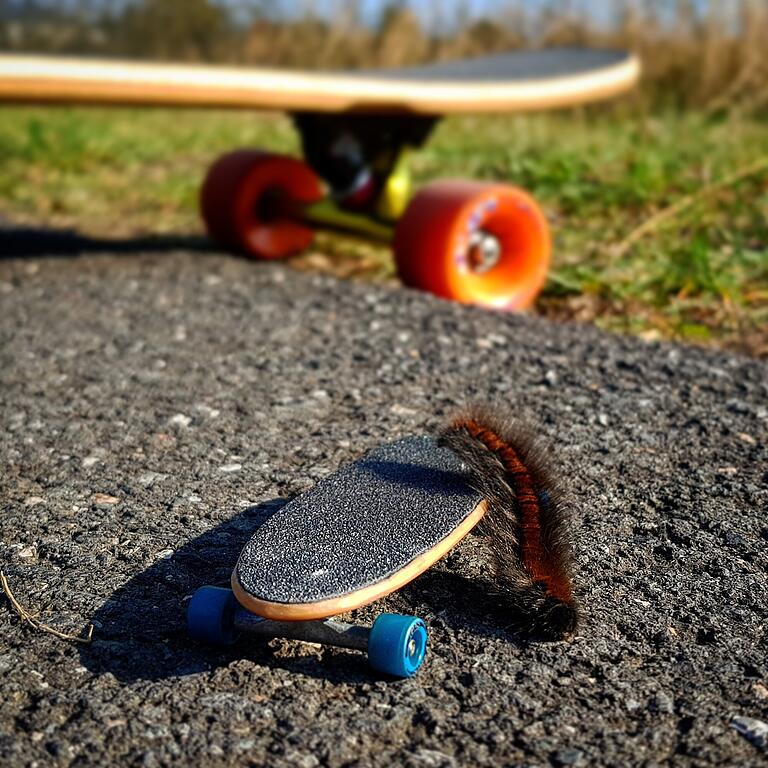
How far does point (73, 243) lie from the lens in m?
3.99

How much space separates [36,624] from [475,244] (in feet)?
6.46

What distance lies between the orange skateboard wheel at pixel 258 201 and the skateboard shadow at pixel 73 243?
219 mm

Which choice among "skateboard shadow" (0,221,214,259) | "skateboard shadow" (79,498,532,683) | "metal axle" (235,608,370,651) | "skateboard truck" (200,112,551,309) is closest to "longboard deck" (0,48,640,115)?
"skateboard truck" (200,112,551,309)

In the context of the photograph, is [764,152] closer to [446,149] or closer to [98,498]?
[446,149]

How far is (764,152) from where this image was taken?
4.62m

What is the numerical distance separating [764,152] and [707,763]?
3.87 meters

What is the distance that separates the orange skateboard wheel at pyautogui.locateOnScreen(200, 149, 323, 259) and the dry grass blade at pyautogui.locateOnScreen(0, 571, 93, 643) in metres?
2.18

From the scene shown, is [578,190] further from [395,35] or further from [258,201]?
[395,35]

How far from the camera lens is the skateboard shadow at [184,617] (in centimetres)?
141

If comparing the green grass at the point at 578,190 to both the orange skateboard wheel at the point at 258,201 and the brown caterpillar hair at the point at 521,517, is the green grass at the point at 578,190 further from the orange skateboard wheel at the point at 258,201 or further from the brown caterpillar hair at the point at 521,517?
the brown caterpillar hair at the point at 521,517

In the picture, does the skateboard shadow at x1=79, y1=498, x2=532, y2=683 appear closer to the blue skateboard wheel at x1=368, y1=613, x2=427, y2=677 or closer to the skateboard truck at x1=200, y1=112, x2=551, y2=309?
the blue skateboard wheel at x1=368, y1=613, x2=427, y2=677

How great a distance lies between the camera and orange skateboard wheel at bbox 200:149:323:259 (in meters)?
3.59

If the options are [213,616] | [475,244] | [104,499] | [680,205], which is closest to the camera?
[213,616]

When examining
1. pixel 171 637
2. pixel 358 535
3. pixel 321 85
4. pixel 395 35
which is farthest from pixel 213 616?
pixel 395 35
